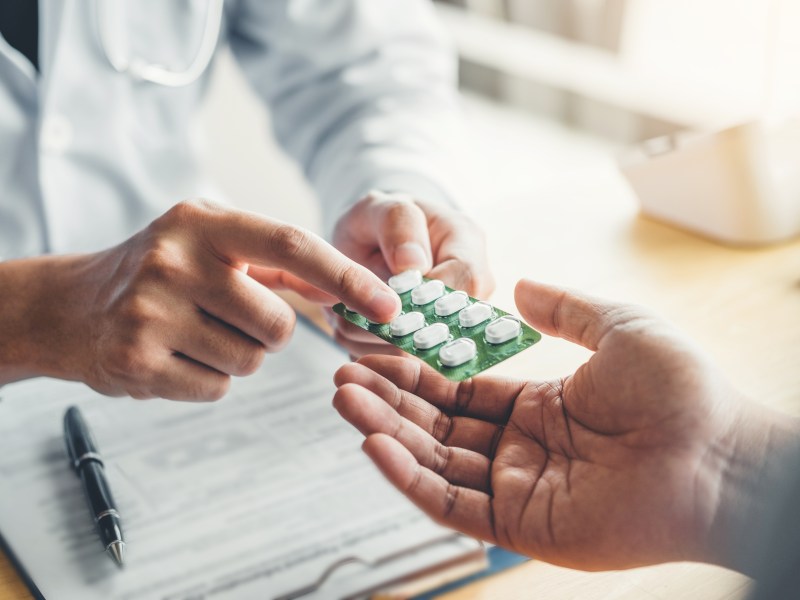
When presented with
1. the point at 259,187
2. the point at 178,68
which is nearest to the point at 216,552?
the point at 178,68

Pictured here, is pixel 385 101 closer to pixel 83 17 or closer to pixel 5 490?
pixel 83 17

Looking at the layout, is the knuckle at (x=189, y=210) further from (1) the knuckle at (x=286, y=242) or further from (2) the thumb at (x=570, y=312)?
(2) the thumb at (x=570, y=312)

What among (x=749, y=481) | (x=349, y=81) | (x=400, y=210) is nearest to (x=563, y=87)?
(x=349, y=81)

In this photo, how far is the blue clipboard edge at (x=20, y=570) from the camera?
53 cm

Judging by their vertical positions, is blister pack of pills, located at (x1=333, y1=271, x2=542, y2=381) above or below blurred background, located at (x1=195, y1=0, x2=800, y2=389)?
above

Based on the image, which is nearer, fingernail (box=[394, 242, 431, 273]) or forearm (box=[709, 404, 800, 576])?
forearm (box=[709, 404, 800, 576])

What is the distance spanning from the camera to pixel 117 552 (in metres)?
0.55

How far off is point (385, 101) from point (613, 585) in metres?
0.64

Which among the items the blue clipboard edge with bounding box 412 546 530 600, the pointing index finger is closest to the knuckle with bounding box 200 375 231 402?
the pointing index finger

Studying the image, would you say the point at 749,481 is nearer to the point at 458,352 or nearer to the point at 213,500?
the point at 458,352

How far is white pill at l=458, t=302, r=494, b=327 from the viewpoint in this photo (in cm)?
59

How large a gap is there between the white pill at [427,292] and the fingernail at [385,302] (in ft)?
0.15

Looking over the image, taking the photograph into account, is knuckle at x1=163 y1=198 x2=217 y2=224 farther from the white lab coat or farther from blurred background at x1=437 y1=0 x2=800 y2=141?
blurred background at x1=437 y1=0 x2=800 y2=141

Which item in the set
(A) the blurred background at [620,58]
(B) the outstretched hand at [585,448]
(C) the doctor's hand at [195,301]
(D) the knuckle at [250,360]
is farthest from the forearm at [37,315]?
(A) the blurred background at [620,58]
